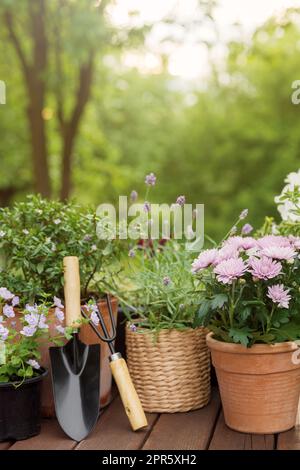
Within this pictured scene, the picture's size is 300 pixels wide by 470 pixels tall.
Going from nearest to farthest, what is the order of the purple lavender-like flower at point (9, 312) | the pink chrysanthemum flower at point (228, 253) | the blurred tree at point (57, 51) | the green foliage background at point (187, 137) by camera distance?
the pink chrysanthemum flower at point (228, 253) < the purple lavender-like flower at point (9, 312) < the blurred tree at point (57, 51) < the green foliage background at point (187, 137)

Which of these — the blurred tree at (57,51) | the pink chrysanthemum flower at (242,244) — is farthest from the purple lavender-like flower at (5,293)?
the blurred tree at (57,51)

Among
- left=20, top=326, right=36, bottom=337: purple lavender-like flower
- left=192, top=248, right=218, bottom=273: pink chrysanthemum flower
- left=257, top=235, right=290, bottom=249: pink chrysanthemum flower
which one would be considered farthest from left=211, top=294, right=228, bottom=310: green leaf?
left=20, top=326, right=36, bottom=337: purple lavender-like flower

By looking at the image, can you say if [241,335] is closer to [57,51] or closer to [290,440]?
[290,440]

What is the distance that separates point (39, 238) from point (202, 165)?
1319 cm

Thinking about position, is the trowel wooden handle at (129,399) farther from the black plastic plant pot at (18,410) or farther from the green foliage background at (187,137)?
the green foliage background at (187,137)

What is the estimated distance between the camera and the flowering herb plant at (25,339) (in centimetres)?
193

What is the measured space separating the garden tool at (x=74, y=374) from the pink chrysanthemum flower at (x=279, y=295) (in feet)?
1.99

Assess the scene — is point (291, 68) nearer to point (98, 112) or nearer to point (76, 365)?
point (98, 112)

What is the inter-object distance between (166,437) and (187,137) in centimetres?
1367

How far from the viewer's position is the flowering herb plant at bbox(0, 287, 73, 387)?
193cm

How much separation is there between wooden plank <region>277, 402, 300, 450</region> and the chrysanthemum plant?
11.5 inches

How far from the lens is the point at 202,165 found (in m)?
15.2

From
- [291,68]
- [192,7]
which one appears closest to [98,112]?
[291,68]
